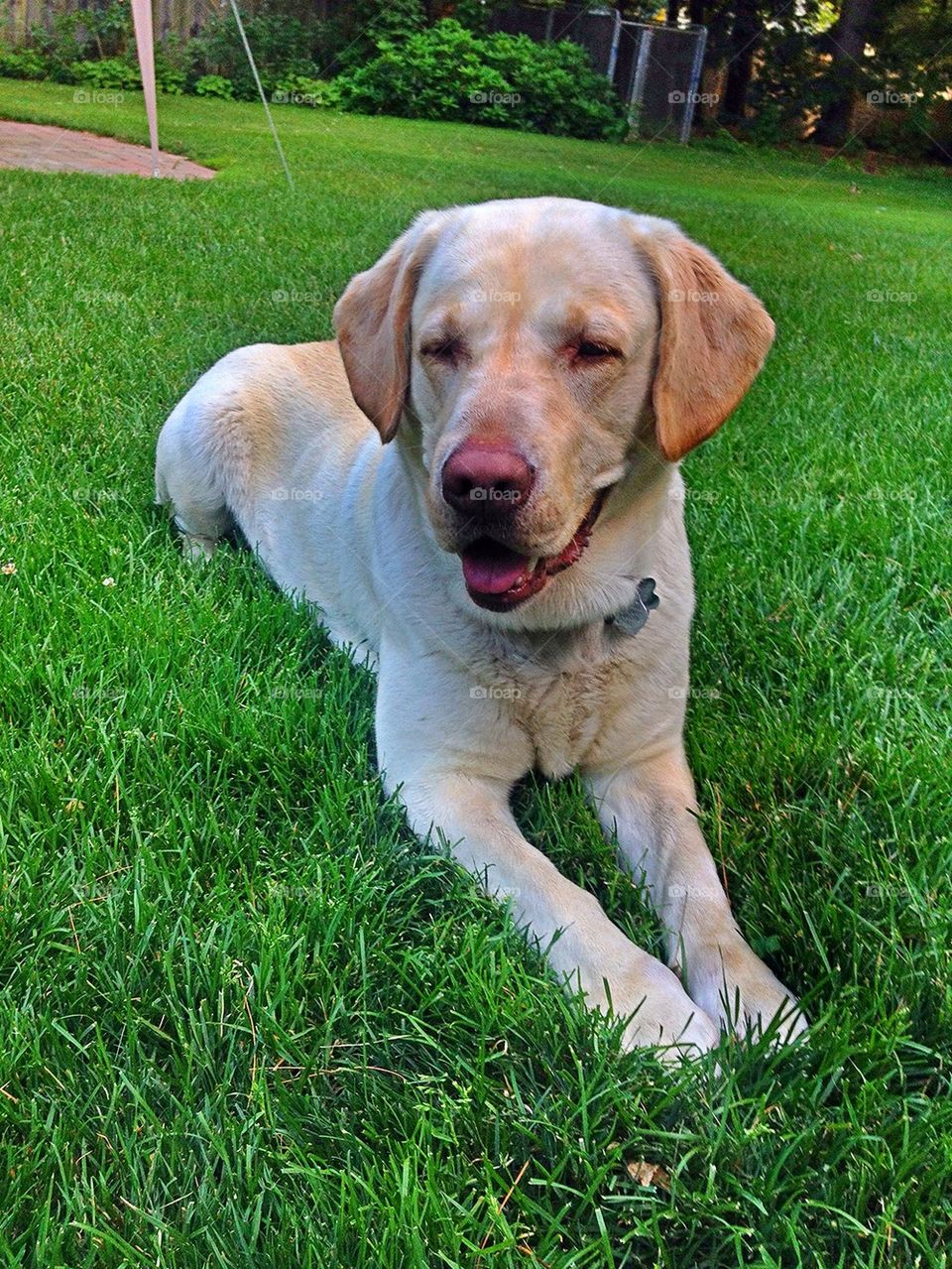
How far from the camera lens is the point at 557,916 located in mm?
1877

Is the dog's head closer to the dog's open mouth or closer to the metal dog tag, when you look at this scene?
the dog's open mouth

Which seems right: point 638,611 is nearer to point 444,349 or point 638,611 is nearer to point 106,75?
point 444,349

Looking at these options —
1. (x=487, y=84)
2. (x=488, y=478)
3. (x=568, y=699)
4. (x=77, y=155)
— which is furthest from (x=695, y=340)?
(x=487, y=84)

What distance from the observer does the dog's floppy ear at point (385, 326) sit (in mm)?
2449

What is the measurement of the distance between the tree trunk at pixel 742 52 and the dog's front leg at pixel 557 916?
1047 inches

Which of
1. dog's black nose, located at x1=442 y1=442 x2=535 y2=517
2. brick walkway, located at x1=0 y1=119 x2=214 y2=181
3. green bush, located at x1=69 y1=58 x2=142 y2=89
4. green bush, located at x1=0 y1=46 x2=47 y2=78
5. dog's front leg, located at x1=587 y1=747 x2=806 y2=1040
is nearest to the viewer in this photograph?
dog's front leg, located at x1=587 y1=747 x2=806 y2=1040

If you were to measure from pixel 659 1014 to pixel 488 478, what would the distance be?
100 centimetres

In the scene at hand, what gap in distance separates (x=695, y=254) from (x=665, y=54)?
78.6 ft

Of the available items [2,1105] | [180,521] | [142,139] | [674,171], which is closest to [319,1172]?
[2,1105]

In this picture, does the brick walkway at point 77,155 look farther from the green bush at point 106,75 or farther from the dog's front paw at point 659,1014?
the dog's front paw at point 659,1014

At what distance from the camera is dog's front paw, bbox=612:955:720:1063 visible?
1.68 meters

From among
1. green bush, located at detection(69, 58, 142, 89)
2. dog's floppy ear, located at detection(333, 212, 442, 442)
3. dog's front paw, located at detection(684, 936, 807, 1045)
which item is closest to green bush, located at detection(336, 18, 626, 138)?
green bush, located at detection(69, 58, 142, 89)

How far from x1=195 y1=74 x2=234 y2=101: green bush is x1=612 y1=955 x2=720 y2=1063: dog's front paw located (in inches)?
836

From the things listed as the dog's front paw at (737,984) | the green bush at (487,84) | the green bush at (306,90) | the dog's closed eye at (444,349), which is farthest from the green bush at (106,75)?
the dog's front paw at (737,984)
